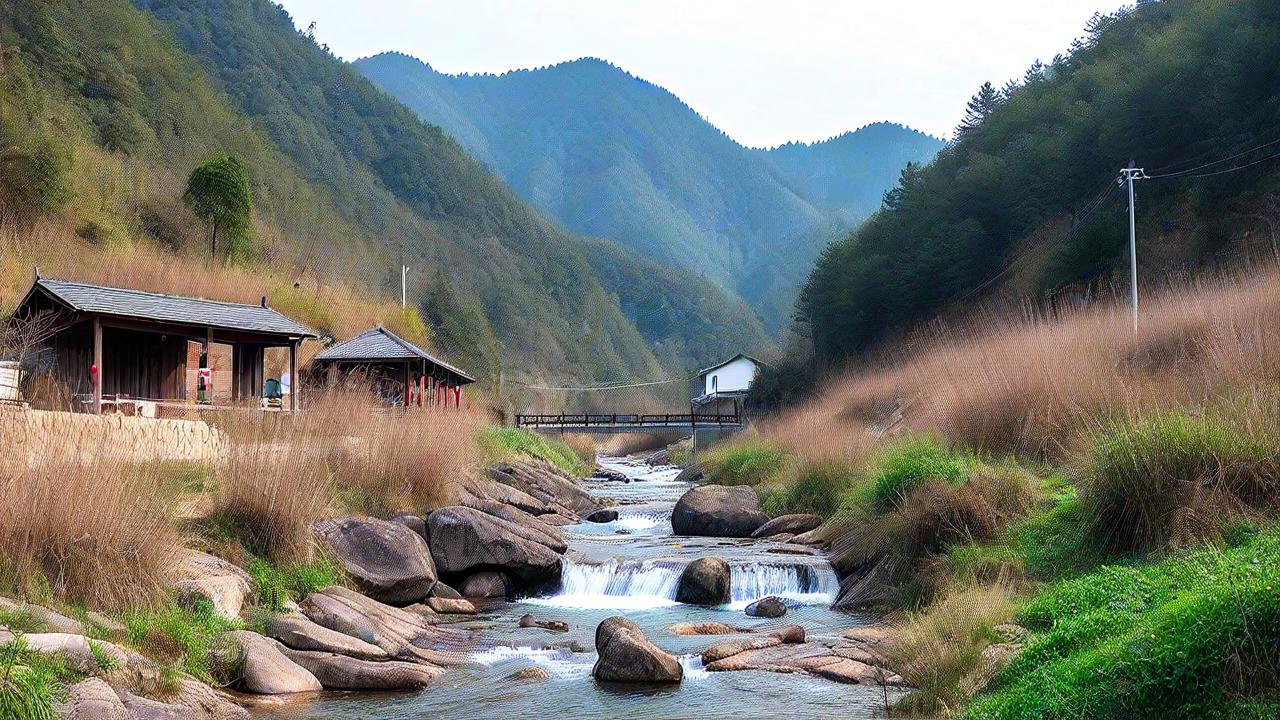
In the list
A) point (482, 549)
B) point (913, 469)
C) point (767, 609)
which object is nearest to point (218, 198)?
point (482, 549)

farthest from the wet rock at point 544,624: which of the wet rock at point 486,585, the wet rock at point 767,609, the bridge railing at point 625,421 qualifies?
the bridge railing at point 625,421

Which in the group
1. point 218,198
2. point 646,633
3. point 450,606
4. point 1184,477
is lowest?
point 646,633

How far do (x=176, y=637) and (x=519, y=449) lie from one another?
23840 millimetres

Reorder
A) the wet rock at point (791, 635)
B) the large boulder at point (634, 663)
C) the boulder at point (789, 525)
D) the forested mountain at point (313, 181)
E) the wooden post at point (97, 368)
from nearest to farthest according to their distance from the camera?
the large boulder at point (634, 663), the wet rock at point (791, 635), the boulder at point (789, 525), the wooden post at point (97, 368), the forested mountain at point (313, 181)

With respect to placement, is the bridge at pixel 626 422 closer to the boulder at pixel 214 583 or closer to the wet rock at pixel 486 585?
the wet rock at pixel 486 585

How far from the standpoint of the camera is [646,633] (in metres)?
12.7

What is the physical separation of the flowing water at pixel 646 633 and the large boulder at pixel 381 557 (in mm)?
925

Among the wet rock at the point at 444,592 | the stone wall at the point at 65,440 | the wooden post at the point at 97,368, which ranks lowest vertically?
the wet rock at the point at 444,592

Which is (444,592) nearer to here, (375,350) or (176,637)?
(176,637)

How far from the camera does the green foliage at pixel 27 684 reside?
6441 mm

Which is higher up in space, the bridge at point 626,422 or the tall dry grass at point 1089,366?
the tall dry grass at point 1089,366

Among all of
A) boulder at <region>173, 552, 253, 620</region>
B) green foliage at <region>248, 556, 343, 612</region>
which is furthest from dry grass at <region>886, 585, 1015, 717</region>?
green foliage at <region>248, 556, 343, 612</region>

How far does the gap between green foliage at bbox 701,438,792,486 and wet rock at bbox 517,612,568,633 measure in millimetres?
12461

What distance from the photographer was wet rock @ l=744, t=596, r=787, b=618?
A: 1359 centimetres
